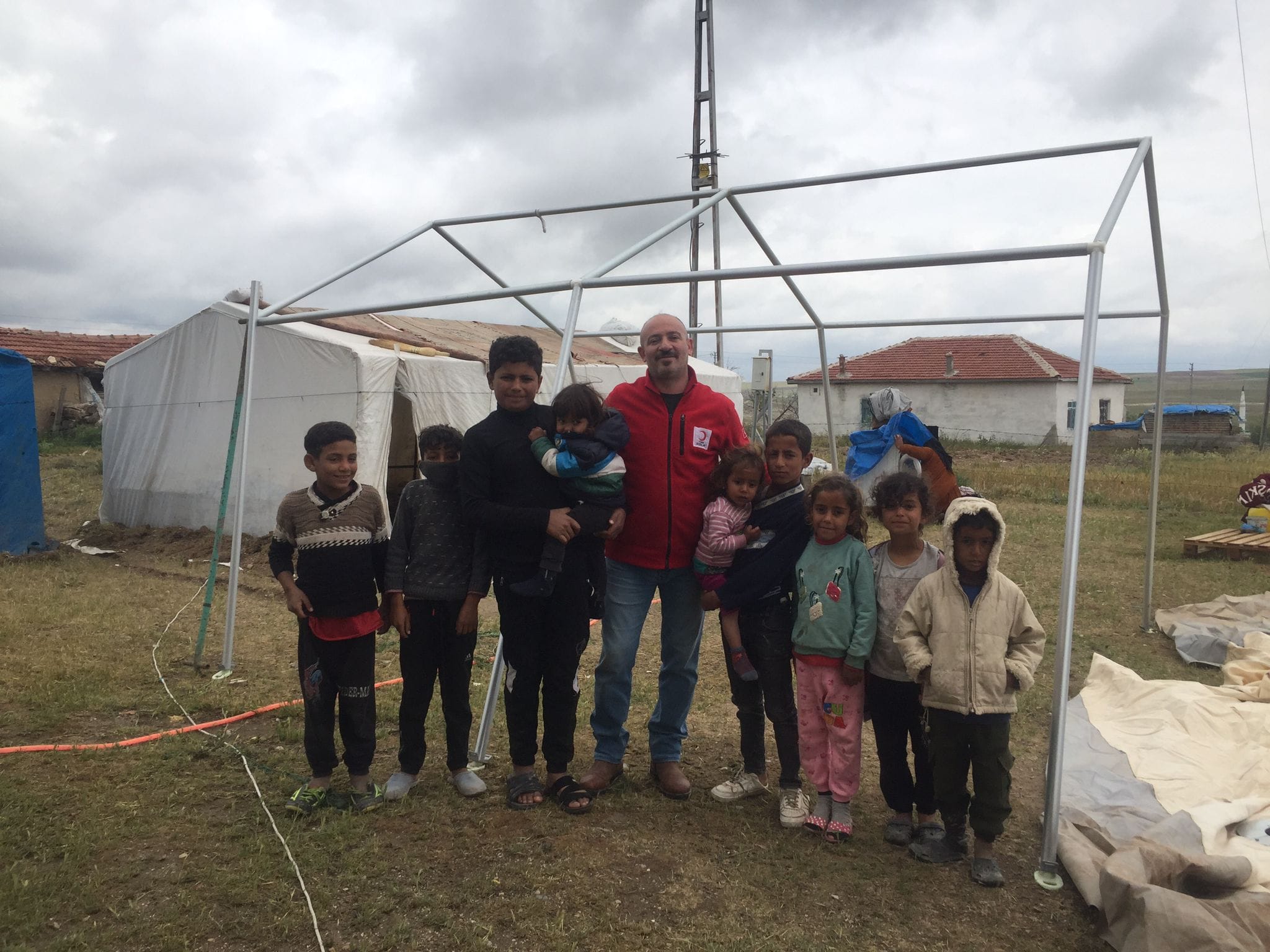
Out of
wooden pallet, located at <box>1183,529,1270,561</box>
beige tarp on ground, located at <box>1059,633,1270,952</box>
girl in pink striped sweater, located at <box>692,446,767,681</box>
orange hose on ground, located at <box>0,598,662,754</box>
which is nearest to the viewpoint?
beige tarp on ground, located at <box>1059,633,1270,952</box>

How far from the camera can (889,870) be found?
2.78 m

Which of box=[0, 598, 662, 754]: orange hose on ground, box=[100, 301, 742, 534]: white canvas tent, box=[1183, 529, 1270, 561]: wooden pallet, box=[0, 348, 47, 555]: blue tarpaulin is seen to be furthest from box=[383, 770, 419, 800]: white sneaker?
box=[1183, 529, 1270, 561]: wooden pallet

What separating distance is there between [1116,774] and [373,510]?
122 inches

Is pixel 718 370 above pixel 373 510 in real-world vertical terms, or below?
above

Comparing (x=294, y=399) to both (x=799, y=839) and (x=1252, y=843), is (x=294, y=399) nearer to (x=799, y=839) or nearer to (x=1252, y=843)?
(x=799, y=839)

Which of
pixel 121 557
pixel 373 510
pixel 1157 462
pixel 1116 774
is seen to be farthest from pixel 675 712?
pixel 121 557

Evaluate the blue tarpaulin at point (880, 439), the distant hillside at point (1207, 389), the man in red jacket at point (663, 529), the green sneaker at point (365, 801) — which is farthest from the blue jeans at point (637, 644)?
the distant hillside at point (1207, 389)

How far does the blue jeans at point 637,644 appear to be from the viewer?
3152mm

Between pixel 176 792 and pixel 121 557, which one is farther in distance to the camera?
pixel 121 557

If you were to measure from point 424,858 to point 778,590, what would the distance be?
Result: 57.3 inches

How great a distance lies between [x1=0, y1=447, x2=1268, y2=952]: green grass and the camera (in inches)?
95.5

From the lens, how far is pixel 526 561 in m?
2.98

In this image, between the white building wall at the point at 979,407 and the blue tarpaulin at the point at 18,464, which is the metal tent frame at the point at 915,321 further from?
the white building wall at the point at 979,407

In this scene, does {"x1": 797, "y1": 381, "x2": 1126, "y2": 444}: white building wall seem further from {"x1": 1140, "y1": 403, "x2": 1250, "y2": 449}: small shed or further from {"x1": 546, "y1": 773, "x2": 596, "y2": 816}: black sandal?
{"x1": 546, "y1": 773, "x2": 596, "y2": 816}: black sandal
